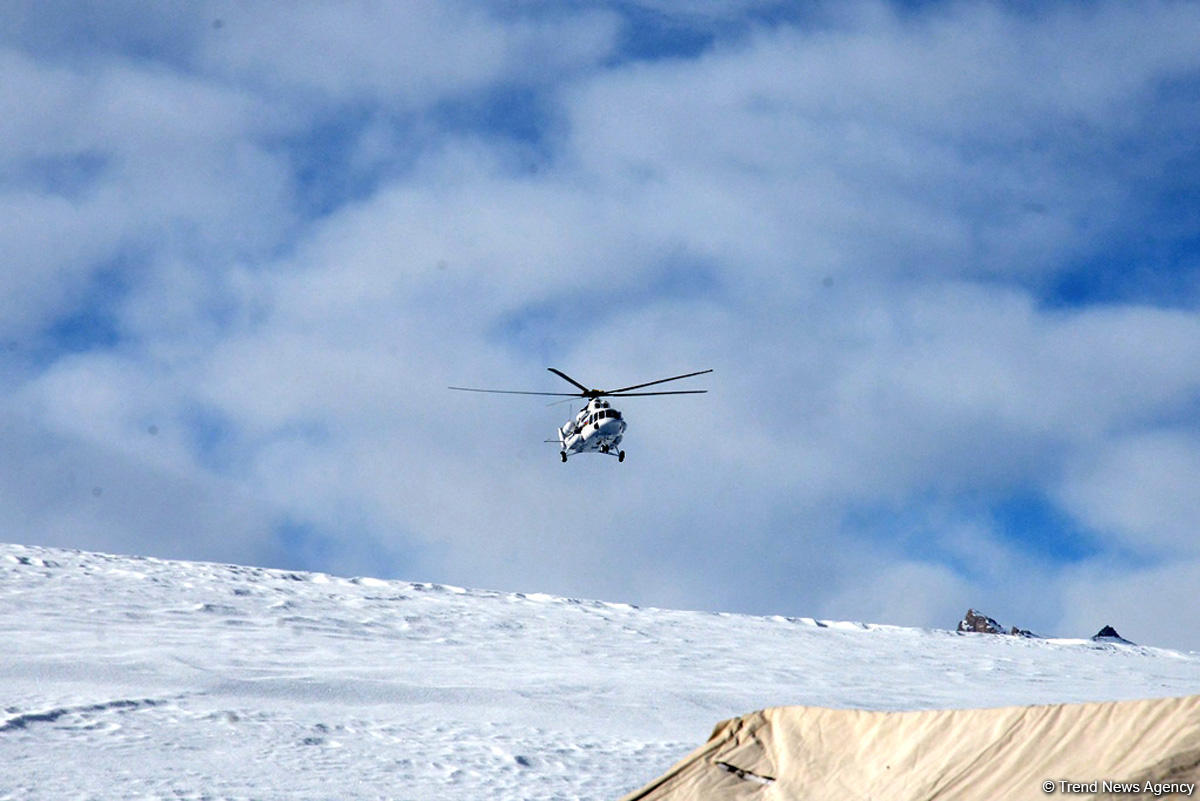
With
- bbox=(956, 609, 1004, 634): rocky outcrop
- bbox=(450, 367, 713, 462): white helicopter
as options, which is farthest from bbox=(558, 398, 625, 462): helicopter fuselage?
bbox=(956, 609, 1004, 634): rocky outcrop

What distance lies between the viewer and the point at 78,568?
20688mm

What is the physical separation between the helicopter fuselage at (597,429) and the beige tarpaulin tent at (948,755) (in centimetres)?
2314

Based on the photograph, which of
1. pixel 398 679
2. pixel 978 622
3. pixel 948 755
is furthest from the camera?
pixel 978 622

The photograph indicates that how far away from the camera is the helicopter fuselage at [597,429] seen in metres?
30.8

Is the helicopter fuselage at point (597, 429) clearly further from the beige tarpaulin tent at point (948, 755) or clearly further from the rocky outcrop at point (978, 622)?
the rocky outcrop at point (978, 622)

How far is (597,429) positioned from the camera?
3088cm

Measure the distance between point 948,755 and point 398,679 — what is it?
359 inches

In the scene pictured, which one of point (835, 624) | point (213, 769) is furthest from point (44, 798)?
point (835, 624)

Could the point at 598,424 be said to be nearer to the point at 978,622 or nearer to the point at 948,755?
the point at 948,755

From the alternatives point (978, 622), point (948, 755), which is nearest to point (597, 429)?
point (948, 755)

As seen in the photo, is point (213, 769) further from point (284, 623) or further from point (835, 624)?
point (835, 624)

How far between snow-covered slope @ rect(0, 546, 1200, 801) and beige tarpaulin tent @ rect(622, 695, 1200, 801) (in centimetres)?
305

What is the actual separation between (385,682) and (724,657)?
266 inches

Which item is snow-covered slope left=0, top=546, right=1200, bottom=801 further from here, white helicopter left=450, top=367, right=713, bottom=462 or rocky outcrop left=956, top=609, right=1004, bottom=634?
rocky outcrop left=956, top=609, right=1004, bottom=634
